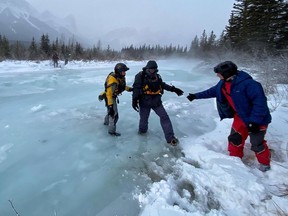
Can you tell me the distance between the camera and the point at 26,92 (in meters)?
8.46

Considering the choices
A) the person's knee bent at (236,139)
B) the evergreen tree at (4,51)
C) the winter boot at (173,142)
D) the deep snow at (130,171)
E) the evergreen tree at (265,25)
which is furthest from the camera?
the evergreen tree at (4,51)

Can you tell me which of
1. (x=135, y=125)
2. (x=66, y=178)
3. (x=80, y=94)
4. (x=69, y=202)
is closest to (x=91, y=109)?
(x=135, y=125)

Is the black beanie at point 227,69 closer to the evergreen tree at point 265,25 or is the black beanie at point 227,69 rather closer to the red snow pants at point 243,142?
the red snow pants at point 243,142

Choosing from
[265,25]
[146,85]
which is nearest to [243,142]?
[146,85]

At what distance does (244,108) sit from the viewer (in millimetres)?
3078

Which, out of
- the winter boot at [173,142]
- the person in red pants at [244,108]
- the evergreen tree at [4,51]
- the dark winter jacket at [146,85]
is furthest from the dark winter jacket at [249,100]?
the evergreen tree at [4,51]

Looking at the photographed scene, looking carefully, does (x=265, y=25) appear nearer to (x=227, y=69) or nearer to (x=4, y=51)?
(x=227, y=69)

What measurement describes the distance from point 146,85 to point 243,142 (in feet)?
6.40

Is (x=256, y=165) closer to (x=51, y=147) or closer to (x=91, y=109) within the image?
(x=51, y=147)

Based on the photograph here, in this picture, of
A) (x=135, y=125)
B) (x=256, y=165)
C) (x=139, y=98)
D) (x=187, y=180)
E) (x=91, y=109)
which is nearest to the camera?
(x=187, y=180)

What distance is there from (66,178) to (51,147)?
108 centimetres

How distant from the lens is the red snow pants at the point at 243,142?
3070mm

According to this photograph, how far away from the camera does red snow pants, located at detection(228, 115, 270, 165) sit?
307cm

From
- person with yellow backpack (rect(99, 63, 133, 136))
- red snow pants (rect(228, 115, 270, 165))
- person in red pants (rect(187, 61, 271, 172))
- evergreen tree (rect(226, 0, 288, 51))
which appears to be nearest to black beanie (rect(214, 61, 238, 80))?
person in red pants (rect(187, 61, 271, 172))
